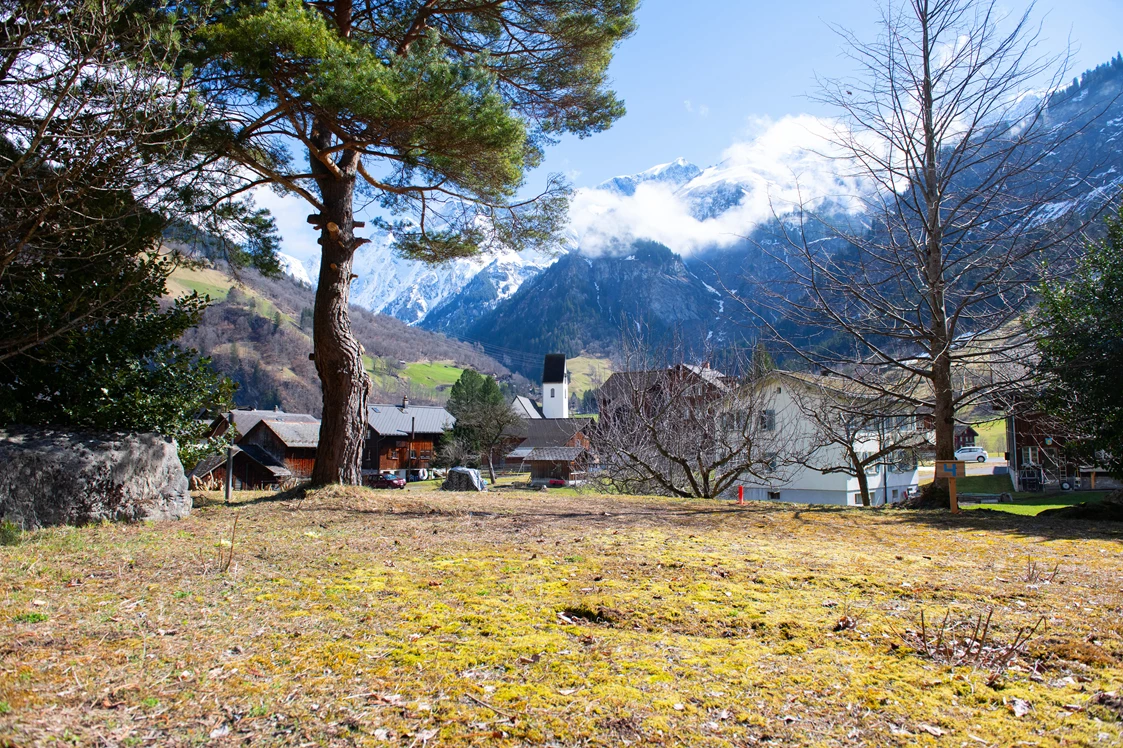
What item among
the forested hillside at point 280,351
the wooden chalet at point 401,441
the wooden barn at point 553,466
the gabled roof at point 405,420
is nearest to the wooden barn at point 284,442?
the wooden chalet at point 401,441

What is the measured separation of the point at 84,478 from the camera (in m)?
5.93

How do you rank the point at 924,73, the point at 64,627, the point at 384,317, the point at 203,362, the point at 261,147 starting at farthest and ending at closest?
the point at 384,317
the point at 261,147
the point at 924,73
the point at 203,362
the point at 64,627

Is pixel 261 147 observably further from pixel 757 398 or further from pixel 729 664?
pixel 757 398

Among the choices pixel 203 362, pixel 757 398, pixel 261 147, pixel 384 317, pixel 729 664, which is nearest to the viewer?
pixel 729 664

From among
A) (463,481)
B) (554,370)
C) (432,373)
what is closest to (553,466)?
(463,481)

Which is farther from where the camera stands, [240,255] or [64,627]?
[240,255]

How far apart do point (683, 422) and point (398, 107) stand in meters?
10.6

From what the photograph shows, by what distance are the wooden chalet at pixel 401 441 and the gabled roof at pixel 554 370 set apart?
106ft

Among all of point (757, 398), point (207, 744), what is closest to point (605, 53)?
point (757, 398)

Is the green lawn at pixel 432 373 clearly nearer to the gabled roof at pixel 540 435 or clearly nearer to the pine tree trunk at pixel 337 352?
the gabled roof at pixel 540 435

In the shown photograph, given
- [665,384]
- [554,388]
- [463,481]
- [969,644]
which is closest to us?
[969,644]

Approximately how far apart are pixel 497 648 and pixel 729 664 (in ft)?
3.28

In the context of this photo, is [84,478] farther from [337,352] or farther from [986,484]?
[986,484]

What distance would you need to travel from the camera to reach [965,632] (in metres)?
3.07
